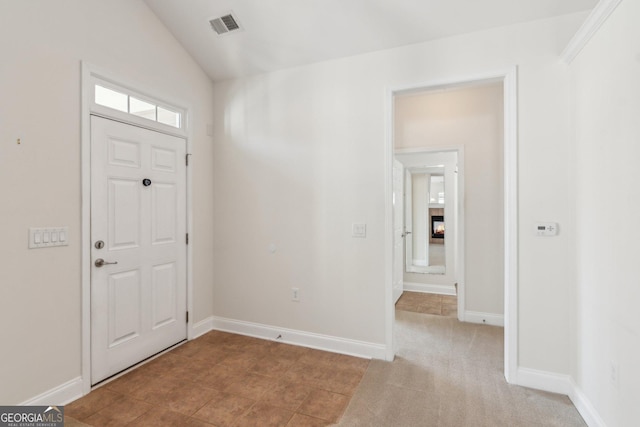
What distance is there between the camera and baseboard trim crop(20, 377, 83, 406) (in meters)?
2.05

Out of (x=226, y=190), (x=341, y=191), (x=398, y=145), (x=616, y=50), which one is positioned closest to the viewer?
(x=616, y=50)

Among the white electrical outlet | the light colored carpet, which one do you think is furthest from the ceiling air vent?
the white electrical outlet

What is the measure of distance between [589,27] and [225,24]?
272cm

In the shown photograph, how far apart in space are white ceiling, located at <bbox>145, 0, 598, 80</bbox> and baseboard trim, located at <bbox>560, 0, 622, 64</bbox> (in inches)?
13.9

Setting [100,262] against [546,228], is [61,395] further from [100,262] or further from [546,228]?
[546,228]

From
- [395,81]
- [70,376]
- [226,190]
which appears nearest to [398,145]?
[395,81]

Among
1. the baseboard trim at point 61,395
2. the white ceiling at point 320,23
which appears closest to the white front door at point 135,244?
the baseboard trim at point 61,395

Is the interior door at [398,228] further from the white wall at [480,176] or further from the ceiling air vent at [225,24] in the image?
the ceiling air vent at [225,24]

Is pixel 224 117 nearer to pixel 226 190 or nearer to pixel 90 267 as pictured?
pixel 226 190

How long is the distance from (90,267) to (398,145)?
3.60 meters

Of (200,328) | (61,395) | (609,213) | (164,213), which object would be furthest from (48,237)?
(609,213)

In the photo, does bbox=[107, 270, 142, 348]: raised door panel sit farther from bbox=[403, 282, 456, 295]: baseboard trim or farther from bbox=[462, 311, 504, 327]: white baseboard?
bbox=[403, 282, 456, 295]: baseboard trim

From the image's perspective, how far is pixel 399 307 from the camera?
432 centimetres

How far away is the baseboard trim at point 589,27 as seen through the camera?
5.59 ft
